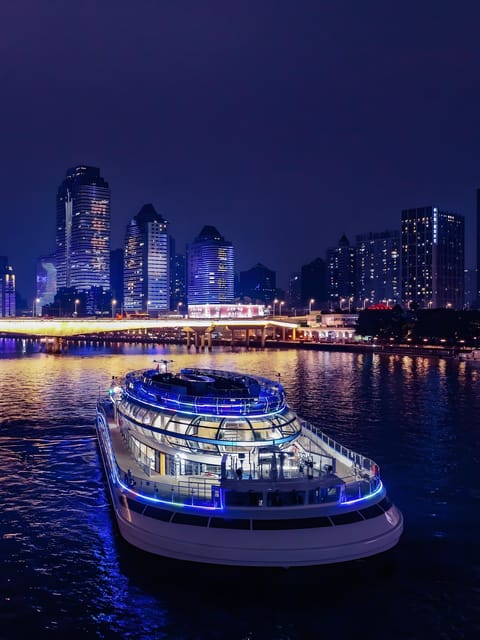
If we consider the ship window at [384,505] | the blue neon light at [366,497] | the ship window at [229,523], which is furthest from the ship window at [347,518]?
the ship window at [229,523]

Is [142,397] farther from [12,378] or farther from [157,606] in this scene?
[12,378]

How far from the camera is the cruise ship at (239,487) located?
1800cm

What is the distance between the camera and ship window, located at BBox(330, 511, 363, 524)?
60.9ft

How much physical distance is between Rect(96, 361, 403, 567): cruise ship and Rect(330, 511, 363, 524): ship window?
32 millimetres

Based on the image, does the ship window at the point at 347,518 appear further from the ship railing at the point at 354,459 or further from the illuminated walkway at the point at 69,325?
the illuminated walkway at the point at 69,325

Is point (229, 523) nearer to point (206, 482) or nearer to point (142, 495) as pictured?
point (206, 482)

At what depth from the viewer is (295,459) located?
75.8 ft

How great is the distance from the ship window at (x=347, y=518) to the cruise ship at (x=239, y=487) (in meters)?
0.03

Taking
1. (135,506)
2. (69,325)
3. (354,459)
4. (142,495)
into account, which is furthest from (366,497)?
(69,325)

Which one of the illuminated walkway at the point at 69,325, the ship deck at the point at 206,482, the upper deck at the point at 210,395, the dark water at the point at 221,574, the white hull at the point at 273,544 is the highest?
the illuminated walkway at the point at 69,325

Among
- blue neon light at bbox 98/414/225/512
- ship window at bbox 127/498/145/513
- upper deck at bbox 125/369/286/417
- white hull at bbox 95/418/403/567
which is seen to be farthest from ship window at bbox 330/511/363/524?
upper deck at bbox 125/369/286/417

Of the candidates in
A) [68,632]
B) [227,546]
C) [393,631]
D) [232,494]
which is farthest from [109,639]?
[393,631]

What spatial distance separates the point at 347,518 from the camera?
61.5 ft

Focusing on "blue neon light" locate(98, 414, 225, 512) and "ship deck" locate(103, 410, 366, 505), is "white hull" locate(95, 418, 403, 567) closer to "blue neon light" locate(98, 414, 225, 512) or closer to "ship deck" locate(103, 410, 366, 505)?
"blue neon light" locate(98, 414, 225, 512)
